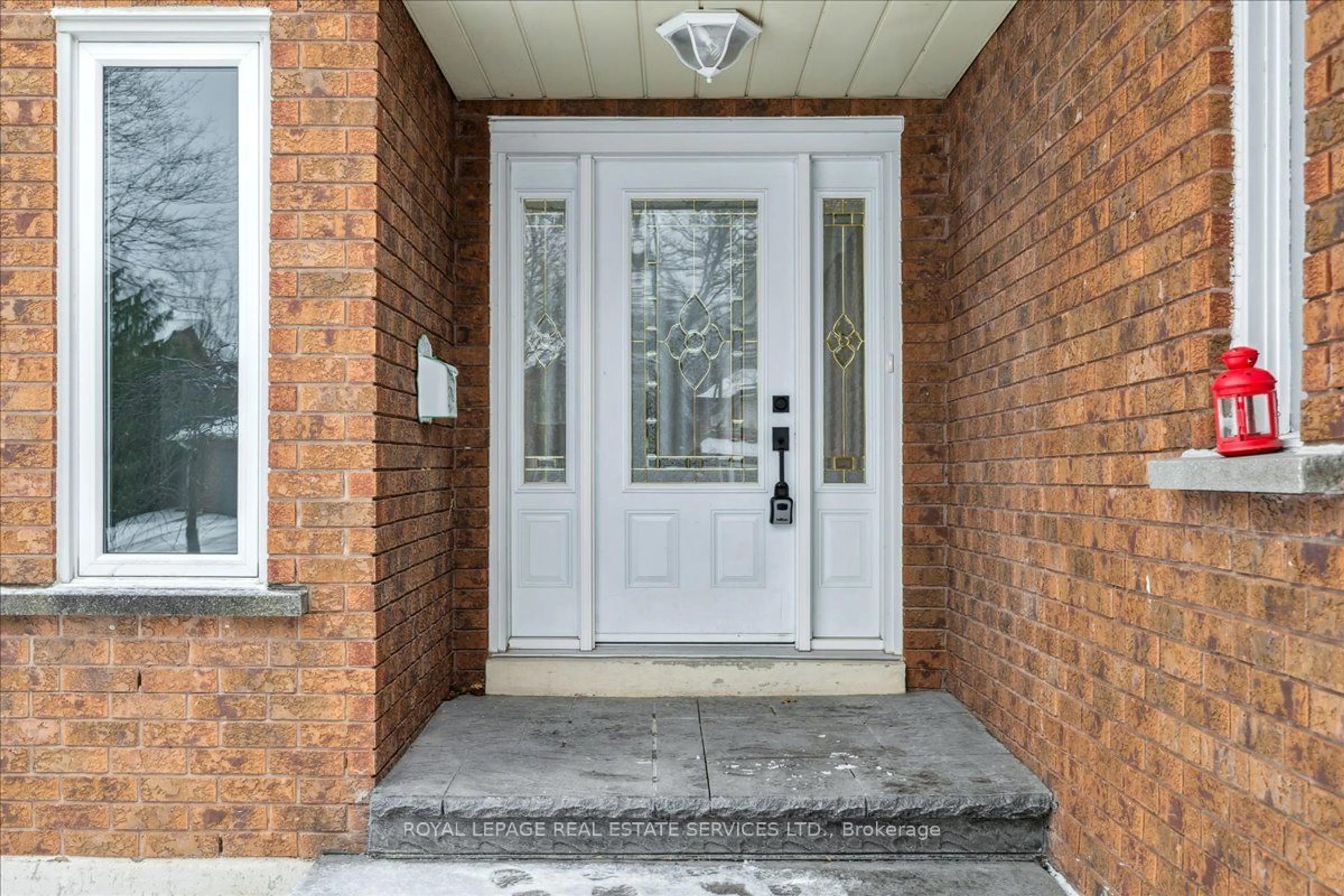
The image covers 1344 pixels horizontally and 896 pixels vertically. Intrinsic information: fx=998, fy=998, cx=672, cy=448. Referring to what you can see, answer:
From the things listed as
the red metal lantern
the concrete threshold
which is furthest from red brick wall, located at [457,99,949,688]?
the red metal lantern

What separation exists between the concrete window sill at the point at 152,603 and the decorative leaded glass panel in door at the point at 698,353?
1.77 metres

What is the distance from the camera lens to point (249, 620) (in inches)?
116

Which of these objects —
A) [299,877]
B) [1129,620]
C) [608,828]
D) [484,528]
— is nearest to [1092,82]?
[1129,620]

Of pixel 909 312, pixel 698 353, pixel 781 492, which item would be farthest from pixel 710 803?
pixel 909 312

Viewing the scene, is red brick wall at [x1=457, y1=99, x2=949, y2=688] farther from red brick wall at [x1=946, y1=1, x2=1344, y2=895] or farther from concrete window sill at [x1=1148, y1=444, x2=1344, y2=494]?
concrete window sill at [x1=1148, y1=444, x2=1344, y2=494]

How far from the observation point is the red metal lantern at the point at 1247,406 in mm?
1890

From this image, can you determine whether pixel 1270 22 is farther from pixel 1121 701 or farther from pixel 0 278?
pixel 0 278

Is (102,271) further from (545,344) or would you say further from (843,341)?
(843,341)

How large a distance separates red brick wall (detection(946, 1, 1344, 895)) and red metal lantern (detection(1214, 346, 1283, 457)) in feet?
0.35

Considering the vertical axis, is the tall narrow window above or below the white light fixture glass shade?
below

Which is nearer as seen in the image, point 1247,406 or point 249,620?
point 1247,406

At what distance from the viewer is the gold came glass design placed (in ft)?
14.1

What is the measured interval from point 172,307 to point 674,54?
1.99m

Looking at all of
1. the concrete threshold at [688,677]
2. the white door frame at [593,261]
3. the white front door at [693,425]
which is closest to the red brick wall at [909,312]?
the white door frame at [593,261]
